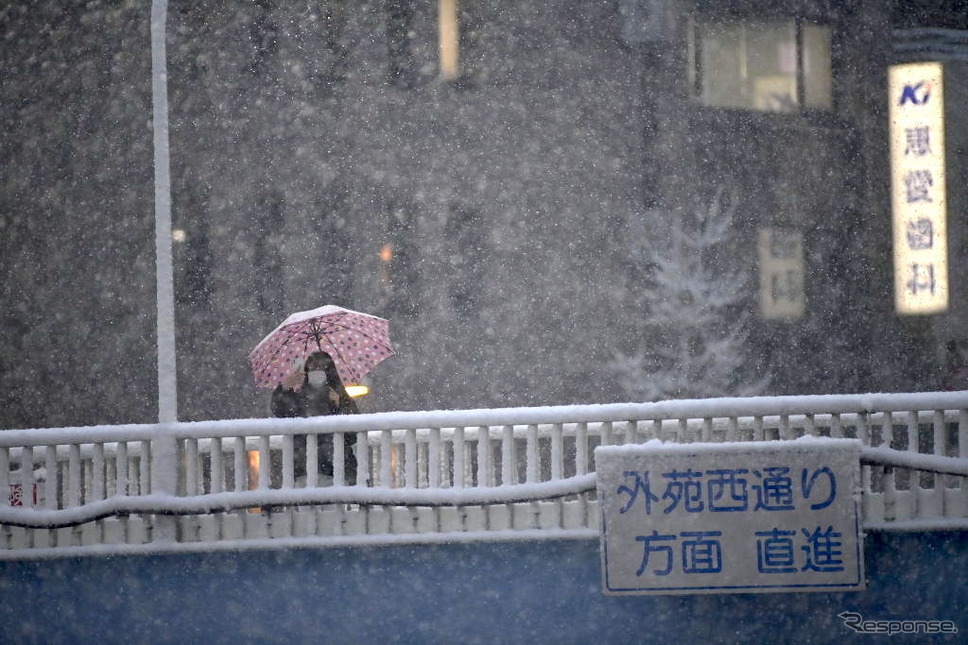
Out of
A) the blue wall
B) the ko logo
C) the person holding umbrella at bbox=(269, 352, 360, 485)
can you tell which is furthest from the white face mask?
the ko logo

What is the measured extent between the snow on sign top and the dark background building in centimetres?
1584

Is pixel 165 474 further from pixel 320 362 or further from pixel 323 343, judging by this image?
pixel 323 343

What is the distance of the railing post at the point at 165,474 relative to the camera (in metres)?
7.61

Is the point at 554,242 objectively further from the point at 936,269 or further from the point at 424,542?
the point at 424,542

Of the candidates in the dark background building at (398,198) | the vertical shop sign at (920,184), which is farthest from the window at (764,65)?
the vertical shop sign at (920,184)

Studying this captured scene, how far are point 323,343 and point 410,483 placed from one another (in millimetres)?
3003

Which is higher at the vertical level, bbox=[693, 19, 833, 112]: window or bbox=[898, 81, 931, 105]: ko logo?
bbox=[693, 19, 833, 112]: window

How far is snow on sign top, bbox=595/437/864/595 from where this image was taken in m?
6.92

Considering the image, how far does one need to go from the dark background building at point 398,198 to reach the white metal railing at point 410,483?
48.3 feet

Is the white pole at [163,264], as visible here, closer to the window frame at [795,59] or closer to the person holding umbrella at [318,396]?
the person holding umbrella at [318,396]

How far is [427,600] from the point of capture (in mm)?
7395

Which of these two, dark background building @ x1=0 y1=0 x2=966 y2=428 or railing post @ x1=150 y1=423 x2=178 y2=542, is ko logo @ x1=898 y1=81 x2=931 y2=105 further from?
railing post @ x1=150 y1=423 x2=178 y2=542

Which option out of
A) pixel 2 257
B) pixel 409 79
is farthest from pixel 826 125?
pixel 2 257

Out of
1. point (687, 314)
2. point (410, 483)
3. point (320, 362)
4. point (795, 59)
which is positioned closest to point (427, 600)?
point (410, 483)
